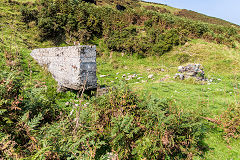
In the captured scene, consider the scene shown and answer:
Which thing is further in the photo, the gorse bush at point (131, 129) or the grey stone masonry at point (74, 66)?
the grey stone masonry at point (74, 66)

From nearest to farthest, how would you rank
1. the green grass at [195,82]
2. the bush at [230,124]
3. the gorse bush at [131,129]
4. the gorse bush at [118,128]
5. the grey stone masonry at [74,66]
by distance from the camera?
the gorse bush at [118,128] < the gorse bush at [131,129] < the bush at [230,124] < the green grass at [195,82] < the grey stone masonry at [74,66]

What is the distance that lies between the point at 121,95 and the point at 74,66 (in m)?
4.03

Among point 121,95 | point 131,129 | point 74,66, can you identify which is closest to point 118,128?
point 131,129

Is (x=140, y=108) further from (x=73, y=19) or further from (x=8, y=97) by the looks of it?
(x=73, y=19)

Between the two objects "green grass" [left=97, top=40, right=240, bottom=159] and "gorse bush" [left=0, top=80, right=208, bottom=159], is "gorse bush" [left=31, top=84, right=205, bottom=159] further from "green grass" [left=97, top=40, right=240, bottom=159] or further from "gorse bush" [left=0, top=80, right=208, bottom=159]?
"green grass" [left=97, top=40, right=240, bottom=159]

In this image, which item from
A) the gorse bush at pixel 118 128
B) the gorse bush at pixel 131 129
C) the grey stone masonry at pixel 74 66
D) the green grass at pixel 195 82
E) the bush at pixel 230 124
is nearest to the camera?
the gorse bush at pixel 118 128

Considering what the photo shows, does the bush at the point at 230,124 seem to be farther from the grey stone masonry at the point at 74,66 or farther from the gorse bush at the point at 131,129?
the grey stone masonry at the point at 74,66

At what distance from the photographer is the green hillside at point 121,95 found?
115 inches

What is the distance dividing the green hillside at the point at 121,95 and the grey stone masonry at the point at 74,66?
749mm

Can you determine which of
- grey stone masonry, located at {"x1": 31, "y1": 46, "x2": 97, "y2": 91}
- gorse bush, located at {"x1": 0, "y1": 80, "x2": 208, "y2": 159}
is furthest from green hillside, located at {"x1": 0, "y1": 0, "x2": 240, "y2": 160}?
grey stone masonry, located at {"x1": 31, "y1": 46, "x2": 97, "y2": 91}

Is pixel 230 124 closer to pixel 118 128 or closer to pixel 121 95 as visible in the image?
pixel 121 95

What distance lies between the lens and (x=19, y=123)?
2.78 metres

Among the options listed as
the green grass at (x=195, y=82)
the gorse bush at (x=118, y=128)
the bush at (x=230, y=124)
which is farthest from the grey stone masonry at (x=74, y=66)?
the bush at (x=230, y=124)

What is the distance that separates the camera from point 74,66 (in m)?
7.14
